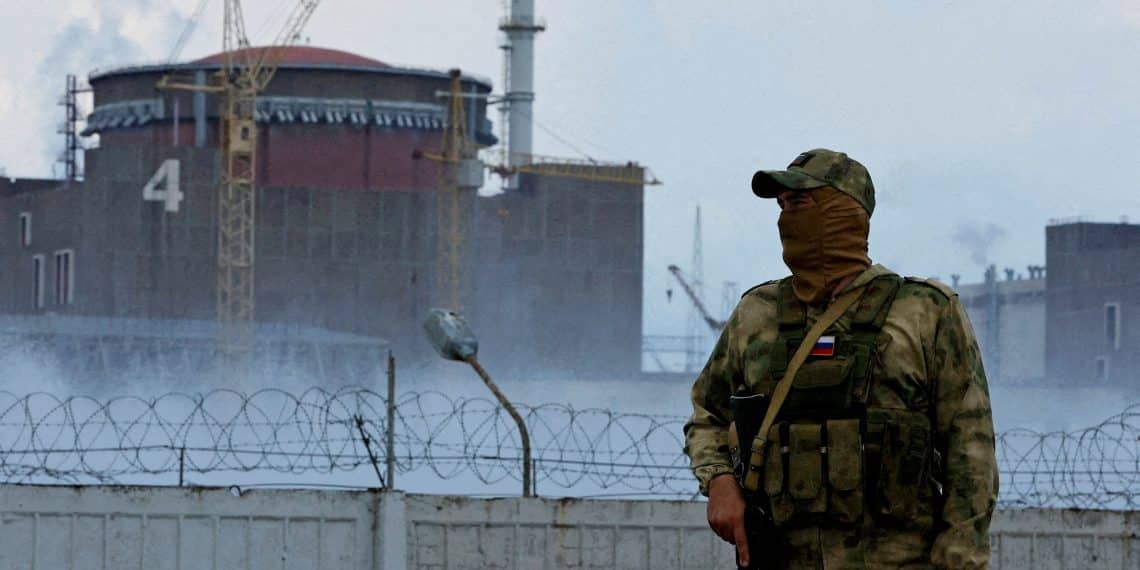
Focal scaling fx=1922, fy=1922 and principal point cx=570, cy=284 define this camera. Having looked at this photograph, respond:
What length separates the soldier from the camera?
453 cm

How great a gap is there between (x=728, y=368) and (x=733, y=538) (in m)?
0.45

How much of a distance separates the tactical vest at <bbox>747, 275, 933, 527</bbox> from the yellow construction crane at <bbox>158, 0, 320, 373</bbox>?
76.6m

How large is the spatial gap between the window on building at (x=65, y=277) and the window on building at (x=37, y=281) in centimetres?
174

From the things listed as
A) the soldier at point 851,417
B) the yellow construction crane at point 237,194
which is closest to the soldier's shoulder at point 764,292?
the soldier at point 851,417

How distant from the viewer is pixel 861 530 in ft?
15.0

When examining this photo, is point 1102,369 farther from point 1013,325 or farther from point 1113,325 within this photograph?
point 1013,325

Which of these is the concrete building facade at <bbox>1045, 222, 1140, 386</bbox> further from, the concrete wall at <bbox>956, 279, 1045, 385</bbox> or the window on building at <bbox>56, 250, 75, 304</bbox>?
the window on building at <bbox>56, 250, 75, 304</bbox>

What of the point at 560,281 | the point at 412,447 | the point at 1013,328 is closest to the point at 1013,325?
the point at 1013,328

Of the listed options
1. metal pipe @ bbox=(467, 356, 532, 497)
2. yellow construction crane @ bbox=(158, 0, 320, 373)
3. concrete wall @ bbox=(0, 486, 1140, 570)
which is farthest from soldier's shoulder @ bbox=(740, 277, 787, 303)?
yellow construction crane @ bbox=(158, 0, 320, 373)

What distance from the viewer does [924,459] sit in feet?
14.9

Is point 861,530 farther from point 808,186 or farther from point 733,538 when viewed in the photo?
point 808,186

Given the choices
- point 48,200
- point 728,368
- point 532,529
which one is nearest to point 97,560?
point 532,529

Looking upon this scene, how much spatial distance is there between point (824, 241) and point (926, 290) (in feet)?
0.89

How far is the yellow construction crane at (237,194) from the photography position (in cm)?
8212
